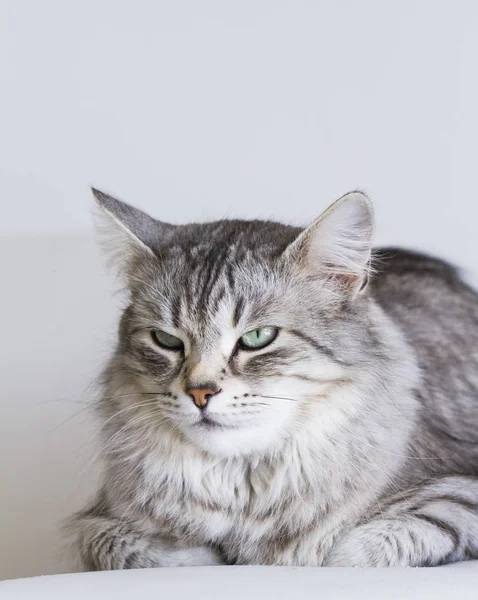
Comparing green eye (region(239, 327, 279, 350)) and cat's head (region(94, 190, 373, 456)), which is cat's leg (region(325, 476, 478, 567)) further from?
green eye (region(239, 327, 279, 350))

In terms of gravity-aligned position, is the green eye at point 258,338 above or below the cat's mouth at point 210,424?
above

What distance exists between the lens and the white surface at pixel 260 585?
135 cm

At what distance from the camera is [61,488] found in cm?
243

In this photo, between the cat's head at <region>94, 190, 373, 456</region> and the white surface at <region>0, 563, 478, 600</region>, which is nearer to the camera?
the white surface at <region>0, 563, 478, 600</region>

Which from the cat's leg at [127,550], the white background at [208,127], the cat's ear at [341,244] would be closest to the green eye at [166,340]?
the cat's ear at [341,244]

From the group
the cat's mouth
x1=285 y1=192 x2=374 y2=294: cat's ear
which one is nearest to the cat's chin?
the cat's mouth

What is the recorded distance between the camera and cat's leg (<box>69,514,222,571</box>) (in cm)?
168

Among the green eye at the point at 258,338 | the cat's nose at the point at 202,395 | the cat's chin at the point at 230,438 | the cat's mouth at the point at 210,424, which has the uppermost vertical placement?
the green eye at the point at 258,338

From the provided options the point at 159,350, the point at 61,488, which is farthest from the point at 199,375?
the point at 61,488

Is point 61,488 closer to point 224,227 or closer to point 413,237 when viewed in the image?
point 224,227

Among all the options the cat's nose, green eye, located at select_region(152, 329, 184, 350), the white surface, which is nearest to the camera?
the white surface

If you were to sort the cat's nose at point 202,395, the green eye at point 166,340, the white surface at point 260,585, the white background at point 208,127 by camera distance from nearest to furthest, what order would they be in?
the white surface at point 260,585, the cat's nose at point 202,395, the green eye at point 166,340, the white background at point 208,127

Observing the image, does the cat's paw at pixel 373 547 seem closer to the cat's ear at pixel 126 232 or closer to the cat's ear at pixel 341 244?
the cat's ear at pixel 341 244

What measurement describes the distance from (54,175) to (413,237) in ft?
3.44
